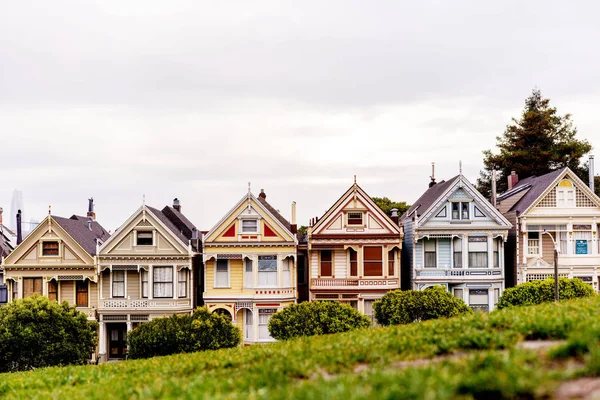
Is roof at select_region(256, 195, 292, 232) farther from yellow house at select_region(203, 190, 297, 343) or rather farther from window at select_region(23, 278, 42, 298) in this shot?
window at select_region(23, 278, 42, 298)

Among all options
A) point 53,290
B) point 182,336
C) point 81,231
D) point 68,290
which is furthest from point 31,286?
point 182,336

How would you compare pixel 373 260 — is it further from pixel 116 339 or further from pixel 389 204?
pixel 389 204

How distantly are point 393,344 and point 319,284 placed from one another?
2642 cm

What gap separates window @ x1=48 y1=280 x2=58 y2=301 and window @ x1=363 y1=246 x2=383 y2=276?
66.0ft

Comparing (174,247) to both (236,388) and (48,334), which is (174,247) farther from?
(236,388)

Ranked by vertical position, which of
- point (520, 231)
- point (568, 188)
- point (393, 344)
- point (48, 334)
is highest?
point (568, 188)

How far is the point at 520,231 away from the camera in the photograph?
43219 millimetres

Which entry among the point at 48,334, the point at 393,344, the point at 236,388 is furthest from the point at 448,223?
the point at 236,388

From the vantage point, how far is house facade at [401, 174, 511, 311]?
42.1 metres

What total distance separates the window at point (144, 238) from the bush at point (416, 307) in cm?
1539

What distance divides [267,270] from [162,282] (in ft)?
22.4

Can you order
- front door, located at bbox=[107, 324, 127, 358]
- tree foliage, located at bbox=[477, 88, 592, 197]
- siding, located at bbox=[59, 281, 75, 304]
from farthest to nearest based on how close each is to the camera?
tree foliage, located at bbox=[477, 88, 592, 197], front door, located at bbox=[107, 324, 127, 358], siding, located at bbox=[59, 281, 75, 304]

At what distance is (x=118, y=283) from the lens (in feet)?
138

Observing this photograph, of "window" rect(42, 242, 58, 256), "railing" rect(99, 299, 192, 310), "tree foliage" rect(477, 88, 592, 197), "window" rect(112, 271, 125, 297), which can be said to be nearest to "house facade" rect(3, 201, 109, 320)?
"window" rect(42, 242, 58, 256)
